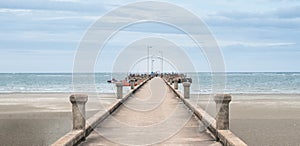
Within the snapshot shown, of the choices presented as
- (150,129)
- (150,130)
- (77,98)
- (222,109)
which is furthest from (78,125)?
(222,109)

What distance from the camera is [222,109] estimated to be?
441 inches

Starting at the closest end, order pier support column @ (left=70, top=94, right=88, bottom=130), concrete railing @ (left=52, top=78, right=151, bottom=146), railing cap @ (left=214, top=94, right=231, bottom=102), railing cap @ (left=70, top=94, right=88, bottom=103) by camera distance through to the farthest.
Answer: concrete railing @ (left=52, top=78, right=151, bottom=146) < railing cap @ (left=214, top=94, right=231, bottom=102) < railing cap @ (left=70, top=94, right=88, bottom=103) < pier support column @ (left=70, top=94, right=88, bottom=130)

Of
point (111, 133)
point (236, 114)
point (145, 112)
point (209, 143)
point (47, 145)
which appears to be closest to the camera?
point (209, 143)

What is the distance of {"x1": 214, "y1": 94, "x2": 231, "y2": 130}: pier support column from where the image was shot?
11.0 m

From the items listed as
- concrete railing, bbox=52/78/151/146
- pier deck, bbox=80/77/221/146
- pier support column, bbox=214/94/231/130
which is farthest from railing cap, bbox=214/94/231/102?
concrete railing, bbox=52/78/151/146

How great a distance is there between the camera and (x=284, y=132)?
1662 cm

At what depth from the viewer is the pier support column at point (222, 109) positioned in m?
11.0

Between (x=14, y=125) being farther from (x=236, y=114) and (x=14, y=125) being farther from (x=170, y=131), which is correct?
(x=236, y=114)

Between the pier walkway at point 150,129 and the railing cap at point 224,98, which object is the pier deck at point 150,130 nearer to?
the pier walkway at point 150,129

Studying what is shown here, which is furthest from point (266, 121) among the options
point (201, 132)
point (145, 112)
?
point (201, 132)

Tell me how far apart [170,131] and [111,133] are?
5.43 ft

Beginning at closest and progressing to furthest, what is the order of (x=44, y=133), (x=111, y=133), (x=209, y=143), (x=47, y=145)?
(x=209, y=143), (x=111, y=133), (x=47, y=145), (x=44, y=133)

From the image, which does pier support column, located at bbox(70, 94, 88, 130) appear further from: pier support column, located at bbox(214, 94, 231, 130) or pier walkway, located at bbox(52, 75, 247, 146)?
pier support column, located at bbox(214, 94, 231, 130)

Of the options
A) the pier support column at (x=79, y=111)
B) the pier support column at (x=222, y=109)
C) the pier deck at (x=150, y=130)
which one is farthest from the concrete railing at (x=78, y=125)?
the pier support column at (x=222, y=109)
